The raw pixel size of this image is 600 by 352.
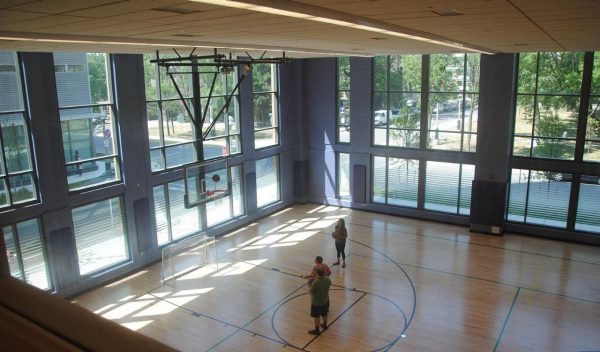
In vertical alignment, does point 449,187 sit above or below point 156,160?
below

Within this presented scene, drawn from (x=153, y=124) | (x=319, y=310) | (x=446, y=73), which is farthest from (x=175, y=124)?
(x=446, y=73)

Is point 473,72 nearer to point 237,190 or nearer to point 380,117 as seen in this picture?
point 380,117

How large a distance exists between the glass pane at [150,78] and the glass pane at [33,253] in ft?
14.0

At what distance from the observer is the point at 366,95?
665 inches

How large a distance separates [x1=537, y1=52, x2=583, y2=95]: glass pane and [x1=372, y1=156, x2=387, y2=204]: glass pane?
5.45 metres

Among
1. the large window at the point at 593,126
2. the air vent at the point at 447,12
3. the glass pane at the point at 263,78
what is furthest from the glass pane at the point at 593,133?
the air vent at the point at 447,12

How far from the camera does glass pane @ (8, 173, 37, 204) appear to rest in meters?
10.3

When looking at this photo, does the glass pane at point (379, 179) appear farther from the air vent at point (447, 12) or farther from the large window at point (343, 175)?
the air vent at point (447, 12)

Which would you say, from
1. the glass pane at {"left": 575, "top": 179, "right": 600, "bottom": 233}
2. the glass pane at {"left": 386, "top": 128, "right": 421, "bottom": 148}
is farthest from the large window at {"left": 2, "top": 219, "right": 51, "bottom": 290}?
the glass pane at {"left": 575, "top": 179, "right": 600, "bottom": 233}

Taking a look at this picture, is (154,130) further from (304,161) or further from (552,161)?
(552,161)

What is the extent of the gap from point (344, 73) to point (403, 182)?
433cm

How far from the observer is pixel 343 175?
59.3 ft

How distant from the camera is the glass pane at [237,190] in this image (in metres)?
16.0

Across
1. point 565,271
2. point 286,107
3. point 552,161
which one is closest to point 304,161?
point 286,107
